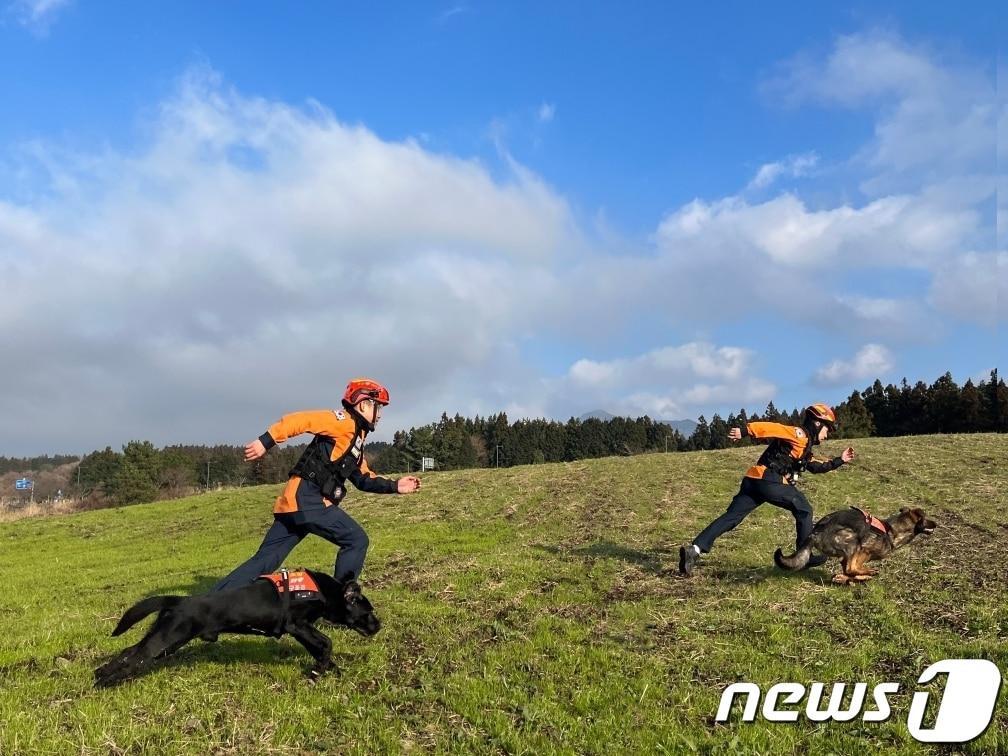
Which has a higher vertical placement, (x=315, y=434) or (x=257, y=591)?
(x=315, y=434)

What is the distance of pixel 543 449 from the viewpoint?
125m

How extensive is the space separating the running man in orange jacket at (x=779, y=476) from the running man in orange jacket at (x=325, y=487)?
5053 mm

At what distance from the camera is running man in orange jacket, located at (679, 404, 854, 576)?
10.1 meters

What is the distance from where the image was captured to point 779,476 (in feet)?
33.5

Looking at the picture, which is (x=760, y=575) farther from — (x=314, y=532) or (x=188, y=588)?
(x=188, y=588)

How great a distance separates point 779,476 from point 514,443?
11380 centimetres

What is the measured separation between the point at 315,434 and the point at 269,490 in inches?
1006

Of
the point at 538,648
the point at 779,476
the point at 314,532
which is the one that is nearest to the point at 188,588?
the point at 314,532

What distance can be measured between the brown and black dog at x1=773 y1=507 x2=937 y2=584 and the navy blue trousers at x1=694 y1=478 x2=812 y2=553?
23cm

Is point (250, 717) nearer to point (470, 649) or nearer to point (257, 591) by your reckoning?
point (257, 591)

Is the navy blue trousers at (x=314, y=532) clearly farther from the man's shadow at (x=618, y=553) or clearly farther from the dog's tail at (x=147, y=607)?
the man's shadow at (x=618, y=553)

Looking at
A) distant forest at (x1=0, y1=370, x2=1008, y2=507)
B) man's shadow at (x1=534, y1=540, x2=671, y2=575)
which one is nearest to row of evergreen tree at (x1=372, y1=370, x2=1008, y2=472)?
distant forest at (x1=0, y1=370, x2=1008, y2=507)

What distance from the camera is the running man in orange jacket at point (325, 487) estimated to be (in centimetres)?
787

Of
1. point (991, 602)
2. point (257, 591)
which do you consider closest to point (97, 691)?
point (257, 591)
